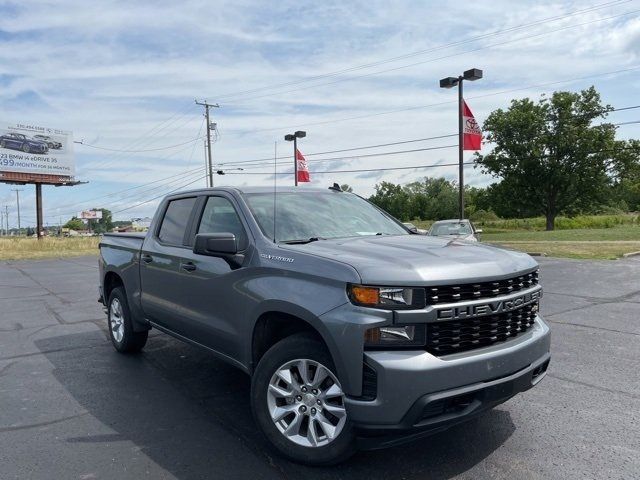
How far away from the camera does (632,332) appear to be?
673 centimetres

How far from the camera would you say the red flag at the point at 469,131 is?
2103cm

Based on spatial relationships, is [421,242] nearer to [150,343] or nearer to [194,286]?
[194,286]

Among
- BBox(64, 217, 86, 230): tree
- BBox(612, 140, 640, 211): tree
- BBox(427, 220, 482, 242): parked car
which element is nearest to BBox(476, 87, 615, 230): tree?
BBox(612, 140, 640, 211): tree

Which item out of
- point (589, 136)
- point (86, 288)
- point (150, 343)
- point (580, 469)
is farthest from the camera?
point (589, 136)

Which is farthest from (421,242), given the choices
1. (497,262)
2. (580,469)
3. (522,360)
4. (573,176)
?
(573,176)

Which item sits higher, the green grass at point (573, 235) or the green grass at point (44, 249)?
the green grass at point (573, 235)

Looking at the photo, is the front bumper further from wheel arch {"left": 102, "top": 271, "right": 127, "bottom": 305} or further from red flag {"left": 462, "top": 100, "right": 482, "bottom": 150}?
red flag {"left": 462, "top": 100, "right": 482, "bottom": 150}

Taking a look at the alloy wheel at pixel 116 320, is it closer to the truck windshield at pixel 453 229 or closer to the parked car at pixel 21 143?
the truck windshield at pixel 453 229

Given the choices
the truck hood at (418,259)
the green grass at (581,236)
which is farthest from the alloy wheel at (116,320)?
the green grass at (581,236)

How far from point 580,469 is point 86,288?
1178 cm

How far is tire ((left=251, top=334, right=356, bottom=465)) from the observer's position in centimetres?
313

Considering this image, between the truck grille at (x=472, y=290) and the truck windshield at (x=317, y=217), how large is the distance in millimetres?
1204

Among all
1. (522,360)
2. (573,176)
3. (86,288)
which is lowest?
(86,288)

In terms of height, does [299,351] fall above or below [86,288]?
above
